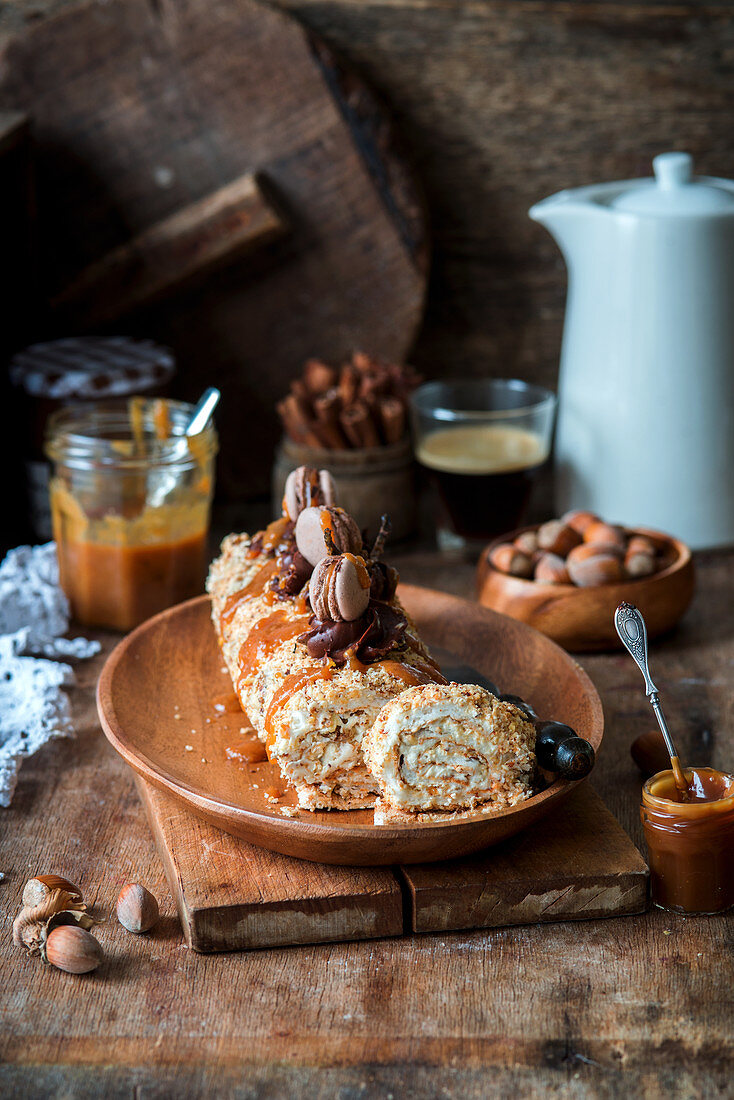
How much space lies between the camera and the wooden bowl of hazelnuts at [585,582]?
1233 millimetres

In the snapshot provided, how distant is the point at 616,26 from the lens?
164 cm

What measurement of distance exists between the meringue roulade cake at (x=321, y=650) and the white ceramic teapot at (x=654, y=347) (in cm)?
59

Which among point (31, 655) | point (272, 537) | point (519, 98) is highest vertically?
point (519, 98)

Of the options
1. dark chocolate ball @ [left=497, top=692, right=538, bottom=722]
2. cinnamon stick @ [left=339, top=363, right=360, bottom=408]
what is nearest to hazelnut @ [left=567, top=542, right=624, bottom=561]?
dark chocolate ball @ [left=497, top=692, right=538, bottom=722]

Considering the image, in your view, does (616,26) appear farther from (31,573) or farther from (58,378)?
(31,573)

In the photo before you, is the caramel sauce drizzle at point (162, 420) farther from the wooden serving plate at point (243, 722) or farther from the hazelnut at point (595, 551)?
the hazelnut at point (595, 551)

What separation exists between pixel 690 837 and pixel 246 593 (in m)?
0.48

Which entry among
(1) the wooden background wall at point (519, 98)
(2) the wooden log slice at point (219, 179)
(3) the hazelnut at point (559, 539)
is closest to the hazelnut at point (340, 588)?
(3) the hazelnut at point (559, 539)

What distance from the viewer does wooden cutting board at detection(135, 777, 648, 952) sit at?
0.79m

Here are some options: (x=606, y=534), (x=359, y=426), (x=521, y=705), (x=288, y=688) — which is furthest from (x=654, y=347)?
(x=288, y=688)

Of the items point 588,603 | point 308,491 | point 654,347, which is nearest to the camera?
point 308,491

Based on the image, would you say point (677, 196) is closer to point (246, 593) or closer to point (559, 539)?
point (559, 539)

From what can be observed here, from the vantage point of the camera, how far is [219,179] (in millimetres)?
1632

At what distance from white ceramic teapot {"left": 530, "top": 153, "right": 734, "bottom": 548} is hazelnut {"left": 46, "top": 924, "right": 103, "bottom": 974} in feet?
3.23
